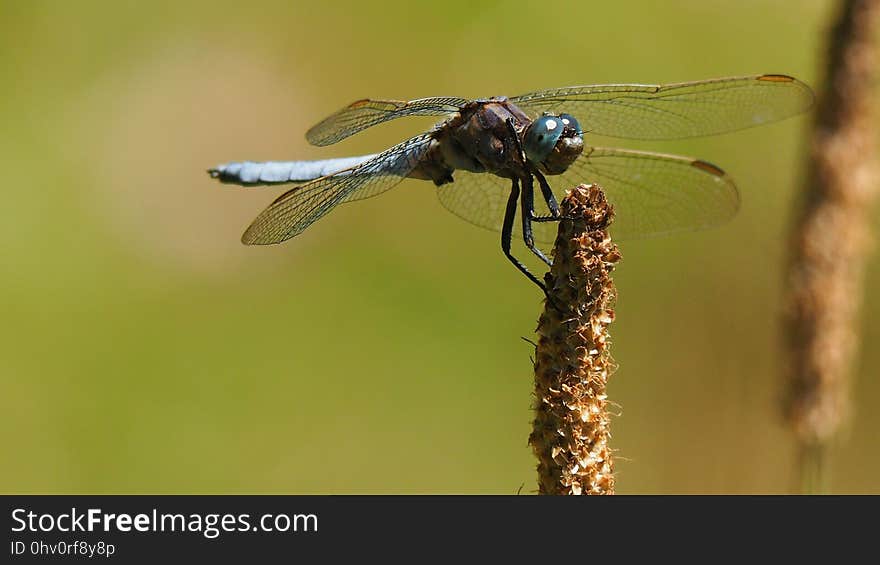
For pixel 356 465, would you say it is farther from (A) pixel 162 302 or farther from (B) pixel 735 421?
(B) pixel 735 421

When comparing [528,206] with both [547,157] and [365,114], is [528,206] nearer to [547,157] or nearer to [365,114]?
[547,157]

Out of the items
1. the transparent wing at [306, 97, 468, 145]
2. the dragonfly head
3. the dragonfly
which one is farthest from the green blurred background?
the transparent wing at [306, 97, 468, 145]

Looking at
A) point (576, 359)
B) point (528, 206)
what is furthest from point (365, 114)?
point (576, 359)

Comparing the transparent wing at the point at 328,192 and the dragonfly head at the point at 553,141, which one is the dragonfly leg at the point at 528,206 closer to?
the dragonfly head at the point at 553,141

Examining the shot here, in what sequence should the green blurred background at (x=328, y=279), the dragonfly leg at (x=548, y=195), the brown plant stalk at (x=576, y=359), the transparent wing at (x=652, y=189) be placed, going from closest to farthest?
the brown plant stalk at (x=576, y=359) < the dragonfly leg at (x=548, y=195) < the transparent wing at (x=652, y=189) < the green blurred background at (x=328, y=279)

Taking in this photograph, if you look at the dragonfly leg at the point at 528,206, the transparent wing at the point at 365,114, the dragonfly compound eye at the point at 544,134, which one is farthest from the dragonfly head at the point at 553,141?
the transparent wing at the point at 365,114

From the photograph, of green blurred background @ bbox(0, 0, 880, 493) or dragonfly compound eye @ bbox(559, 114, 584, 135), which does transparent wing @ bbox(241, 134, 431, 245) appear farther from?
green blurred background @ bbox(0, 0, 880, 493)
